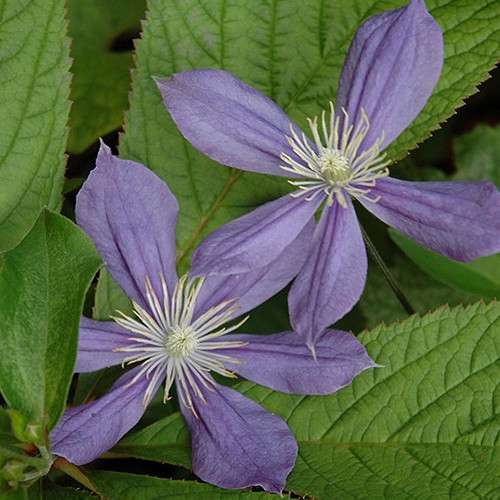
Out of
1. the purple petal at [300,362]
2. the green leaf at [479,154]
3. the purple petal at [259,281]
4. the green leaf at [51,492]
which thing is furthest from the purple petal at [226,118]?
the green leaf at [479,154]

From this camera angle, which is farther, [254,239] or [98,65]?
[98,65]

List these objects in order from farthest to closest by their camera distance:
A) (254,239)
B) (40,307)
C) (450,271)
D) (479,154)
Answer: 1. (479,154)
2. (450,271)
3. (254,239)
4. (40,307)

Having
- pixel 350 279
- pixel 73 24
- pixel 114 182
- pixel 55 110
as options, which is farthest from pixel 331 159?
pixel 73 24

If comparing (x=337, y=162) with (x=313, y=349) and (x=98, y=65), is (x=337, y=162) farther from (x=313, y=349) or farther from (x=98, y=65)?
(x=98, y=65)

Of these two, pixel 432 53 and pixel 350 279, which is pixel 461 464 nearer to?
pixel 350 279

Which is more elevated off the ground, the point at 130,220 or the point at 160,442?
the point at 130,220

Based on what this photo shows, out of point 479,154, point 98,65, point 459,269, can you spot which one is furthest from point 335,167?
point 479,154

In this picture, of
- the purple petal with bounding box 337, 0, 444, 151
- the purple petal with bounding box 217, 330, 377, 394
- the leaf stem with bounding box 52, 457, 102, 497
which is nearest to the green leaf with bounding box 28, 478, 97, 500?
the leaf stem with bounding box 52, 457, 102, 497
